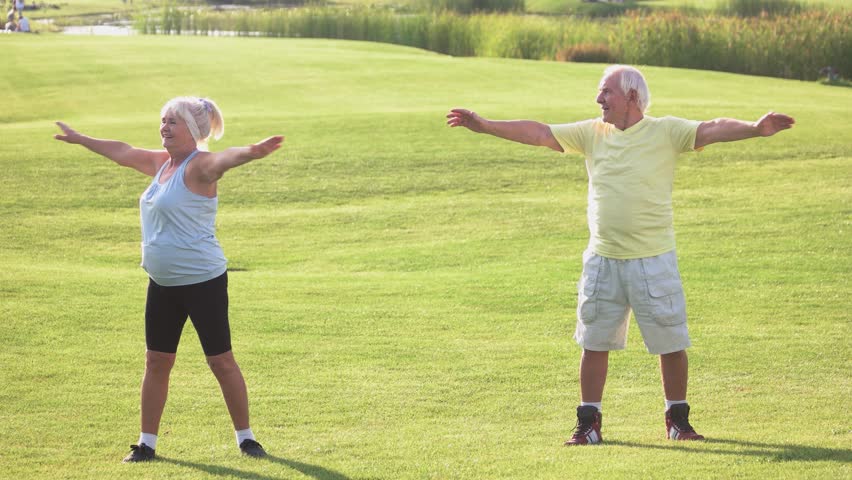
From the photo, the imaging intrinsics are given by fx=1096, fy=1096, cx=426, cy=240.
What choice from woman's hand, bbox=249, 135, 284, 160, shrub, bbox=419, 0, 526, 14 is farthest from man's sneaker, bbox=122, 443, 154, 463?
shrub, bbox=419, 0, 526, 14

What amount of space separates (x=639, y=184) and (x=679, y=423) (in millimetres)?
1307

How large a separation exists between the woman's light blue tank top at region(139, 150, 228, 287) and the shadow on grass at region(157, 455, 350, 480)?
0.92 metres

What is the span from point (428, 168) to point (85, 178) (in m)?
4.72

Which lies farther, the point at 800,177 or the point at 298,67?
the point at 298,67

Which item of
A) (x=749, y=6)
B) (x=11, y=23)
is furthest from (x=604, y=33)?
(x=11, y=23)

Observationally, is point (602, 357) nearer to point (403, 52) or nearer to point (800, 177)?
point (800, 177)

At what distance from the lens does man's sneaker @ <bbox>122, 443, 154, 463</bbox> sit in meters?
5.62

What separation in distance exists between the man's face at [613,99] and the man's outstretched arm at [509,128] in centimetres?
38

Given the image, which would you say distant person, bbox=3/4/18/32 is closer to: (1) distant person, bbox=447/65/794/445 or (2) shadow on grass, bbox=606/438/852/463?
(1) distant person, bbox=447/65/794/445

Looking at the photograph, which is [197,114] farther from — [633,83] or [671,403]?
[671,403]

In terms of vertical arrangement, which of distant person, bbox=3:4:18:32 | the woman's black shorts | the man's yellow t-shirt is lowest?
the woman's black shorts

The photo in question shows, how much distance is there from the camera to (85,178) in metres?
14.9

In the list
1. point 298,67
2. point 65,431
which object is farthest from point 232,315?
point 298,67

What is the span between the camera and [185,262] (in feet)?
17.8
